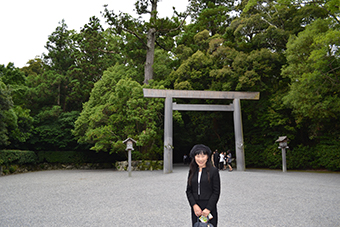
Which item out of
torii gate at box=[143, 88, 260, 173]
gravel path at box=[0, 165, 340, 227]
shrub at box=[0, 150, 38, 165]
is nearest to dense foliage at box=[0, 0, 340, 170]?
shrub at box=[0, 150, 38, 165]

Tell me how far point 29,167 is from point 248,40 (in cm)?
1972

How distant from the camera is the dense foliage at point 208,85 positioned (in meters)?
13.8

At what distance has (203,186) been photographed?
309cm

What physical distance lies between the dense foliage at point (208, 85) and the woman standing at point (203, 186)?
10.1 m

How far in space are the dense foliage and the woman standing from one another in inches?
398

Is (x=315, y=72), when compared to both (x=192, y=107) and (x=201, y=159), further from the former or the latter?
(x=201, y=159)

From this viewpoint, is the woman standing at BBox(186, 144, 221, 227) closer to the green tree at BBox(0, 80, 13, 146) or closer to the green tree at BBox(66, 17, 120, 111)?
the green tree at BBox(0, 80, 13, 146)

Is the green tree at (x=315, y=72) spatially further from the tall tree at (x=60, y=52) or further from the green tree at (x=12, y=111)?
the tall tree at (x=60, y=52)

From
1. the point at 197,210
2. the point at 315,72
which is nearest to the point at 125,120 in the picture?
the point at 315,72

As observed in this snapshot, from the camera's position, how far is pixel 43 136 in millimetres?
23516

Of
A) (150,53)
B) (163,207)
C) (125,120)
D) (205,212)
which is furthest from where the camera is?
(150,53)

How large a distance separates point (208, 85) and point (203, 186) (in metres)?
17.4

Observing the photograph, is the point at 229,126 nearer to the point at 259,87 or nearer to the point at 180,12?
the point at 259,87

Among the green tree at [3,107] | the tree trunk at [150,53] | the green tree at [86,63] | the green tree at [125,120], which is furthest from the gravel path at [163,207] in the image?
the green tree at [86,63]
